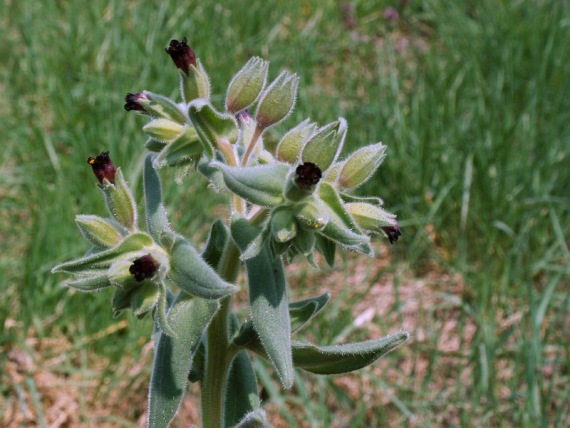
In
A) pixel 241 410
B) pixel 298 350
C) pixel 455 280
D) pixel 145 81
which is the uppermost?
pixel 145 81

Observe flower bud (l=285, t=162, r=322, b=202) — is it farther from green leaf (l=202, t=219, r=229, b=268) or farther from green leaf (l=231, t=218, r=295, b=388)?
green leaf (l=202, t=219, r=229, b=268)

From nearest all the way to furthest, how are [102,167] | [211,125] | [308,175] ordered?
[308,175] < [211,125] < [102,167]

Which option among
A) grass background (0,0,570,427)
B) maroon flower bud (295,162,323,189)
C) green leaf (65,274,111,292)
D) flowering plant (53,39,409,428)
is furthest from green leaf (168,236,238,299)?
grass background (0,0,570,427)

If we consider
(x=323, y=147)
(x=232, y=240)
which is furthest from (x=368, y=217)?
(x=232, y=240)

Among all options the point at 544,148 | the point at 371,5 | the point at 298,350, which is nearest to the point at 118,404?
the point at 298,350

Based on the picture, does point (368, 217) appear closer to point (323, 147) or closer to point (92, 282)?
point (323, 147)

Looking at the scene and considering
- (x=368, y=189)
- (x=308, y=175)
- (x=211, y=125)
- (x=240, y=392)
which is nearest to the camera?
(x=308, y=175)

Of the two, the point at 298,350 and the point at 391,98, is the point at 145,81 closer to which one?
the point at 391,98
